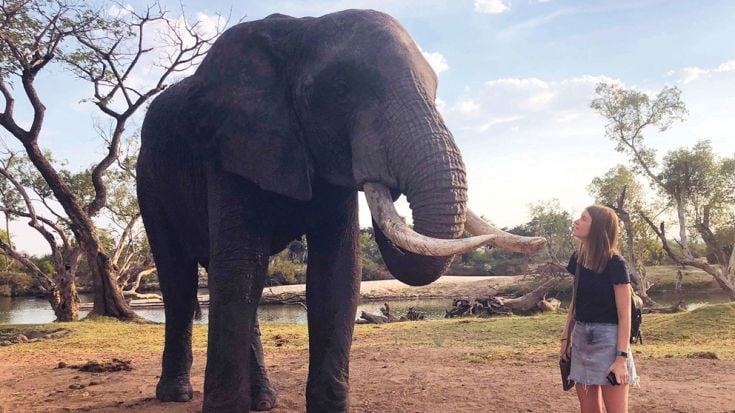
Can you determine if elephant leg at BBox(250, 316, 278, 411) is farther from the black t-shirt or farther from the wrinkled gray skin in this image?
the black t-shirt

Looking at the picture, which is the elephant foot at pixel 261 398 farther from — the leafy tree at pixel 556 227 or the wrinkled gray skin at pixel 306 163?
the leafy tree at pixel 556 227

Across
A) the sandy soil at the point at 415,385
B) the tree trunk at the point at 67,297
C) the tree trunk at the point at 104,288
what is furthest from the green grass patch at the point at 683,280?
the sandy soil at the point at 415,385

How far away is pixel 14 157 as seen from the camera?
23.0 m

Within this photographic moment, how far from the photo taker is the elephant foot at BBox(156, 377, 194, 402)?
239 inches

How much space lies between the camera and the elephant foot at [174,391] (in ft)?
19.9

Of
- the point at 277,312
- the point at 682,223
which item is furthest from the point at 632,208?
the point at 277,312

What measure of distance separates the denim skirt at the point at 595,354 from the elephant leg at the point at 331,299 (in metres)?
1.79

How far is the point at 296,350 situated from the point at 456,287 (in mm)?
31725


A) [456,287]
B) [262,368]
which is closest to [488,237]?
[262,368]

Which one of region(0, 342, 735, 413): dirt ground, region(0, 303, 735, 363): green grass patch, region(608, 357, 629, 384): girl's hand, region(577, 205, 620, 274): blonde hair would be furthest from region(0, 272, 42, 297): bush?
region(608, 357, 629, 384): girl's hand

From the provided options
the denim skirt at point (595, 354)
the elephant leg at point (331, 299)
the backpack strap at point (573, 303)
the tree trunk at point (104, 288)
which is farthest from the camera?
the tree trunk at point (104, 288)

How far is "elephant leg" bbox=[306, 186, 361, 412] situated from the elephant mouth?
1.09 m

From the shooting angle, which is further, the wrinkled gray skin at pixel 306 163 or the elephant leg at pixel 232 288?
the elephant leg at pixel 232 288

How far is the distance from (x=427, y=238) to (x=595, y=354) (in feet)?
4.96
